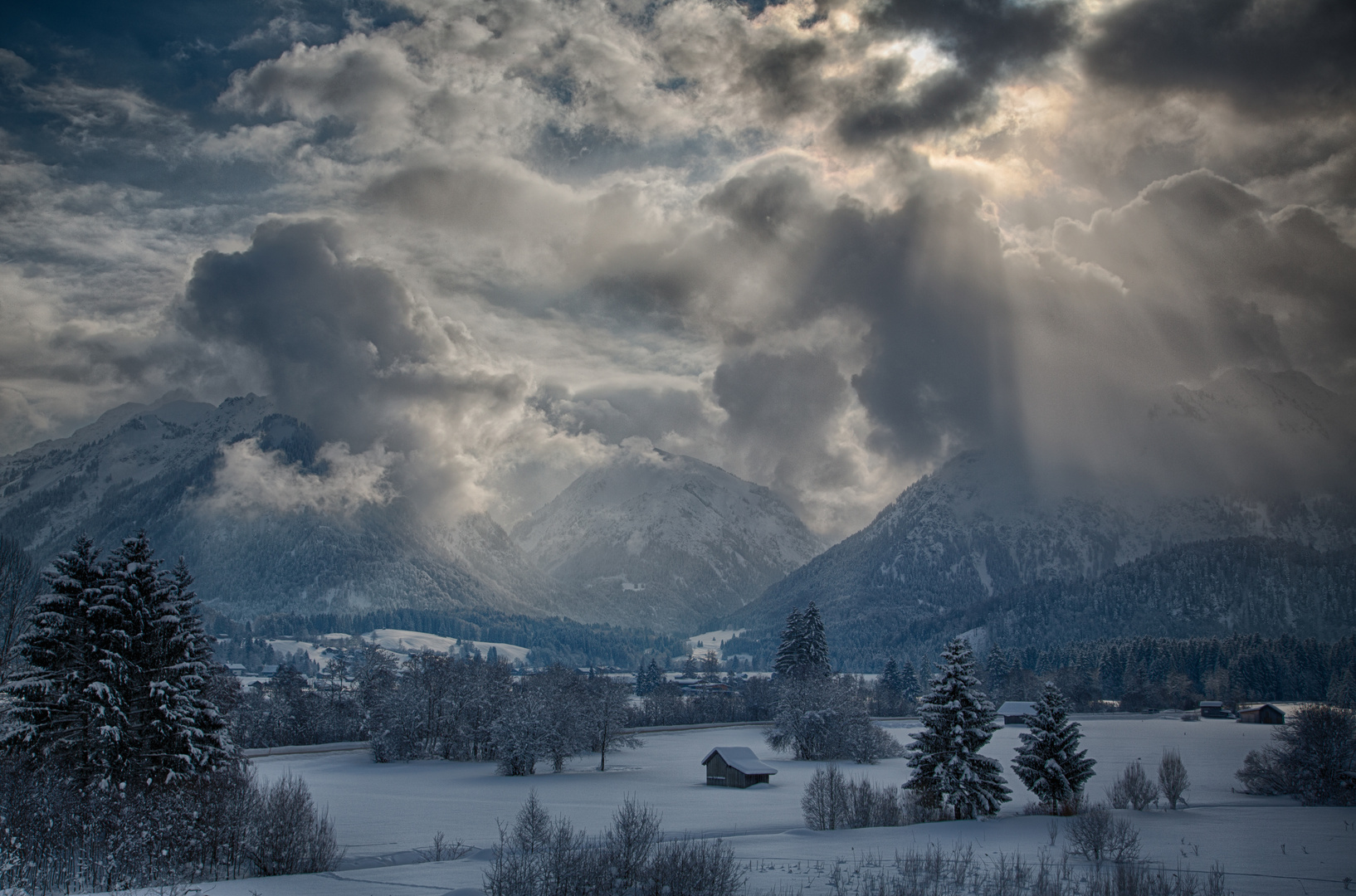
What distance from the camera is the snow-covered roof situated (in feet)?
303

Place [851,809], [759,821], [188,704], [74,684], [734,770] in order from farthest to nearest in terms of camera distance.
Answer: [734,770]
[759,821]
[851,809]
[188,704]
[74,684]

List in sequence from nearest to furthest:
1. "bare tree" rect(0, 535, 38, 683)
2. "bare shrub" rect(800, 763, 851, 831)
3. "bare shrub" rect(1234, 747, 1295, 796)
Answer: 1. "bare tree" rect(0, 535, 38, 683)
2. "bare shrub" rect(800, 763, 851, 831)
3. "bare shrub" rect(1234, 747, 1295, 796)

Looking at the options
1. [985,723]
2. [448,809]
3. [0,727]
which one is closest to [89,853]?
[0,727]

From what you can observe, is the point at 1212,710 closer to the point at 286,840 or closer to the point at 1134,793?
the point at 1134,793

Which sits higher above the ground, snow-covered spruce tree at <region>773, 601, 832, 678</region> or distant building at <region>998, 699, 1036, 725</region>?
snow-covered spruce tree at <region>773, 601, 832, 678</region>

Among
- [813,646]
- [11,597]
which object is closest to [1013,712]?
[813,646]

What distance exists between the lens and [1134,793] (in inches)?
2623

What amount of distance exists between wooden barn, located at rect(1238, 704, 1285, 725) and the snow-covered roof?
109 meters

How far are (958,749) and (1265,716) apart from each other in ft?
427

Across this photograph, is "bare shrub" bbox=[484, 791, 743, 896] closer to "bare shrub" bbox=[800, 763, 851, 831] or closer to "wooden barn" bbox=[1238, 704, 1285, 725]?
"bare shrub" bbox=[800, 763, 851, 831]

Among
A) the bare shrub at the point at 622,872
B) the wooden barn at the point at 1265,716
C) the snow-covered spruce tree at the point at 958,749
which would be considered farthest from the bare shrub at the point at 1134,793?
the wooden barn at the point at 1265,716

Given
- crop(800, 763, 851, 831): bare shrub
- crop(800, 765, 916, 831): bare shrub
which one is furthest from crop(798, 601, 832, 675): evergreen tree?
crop(800, 763, 851, 831): bare shrub

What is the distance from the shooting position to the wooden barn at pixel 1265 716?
510 ft

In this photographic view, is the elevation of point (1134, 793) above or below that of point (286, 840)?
below
